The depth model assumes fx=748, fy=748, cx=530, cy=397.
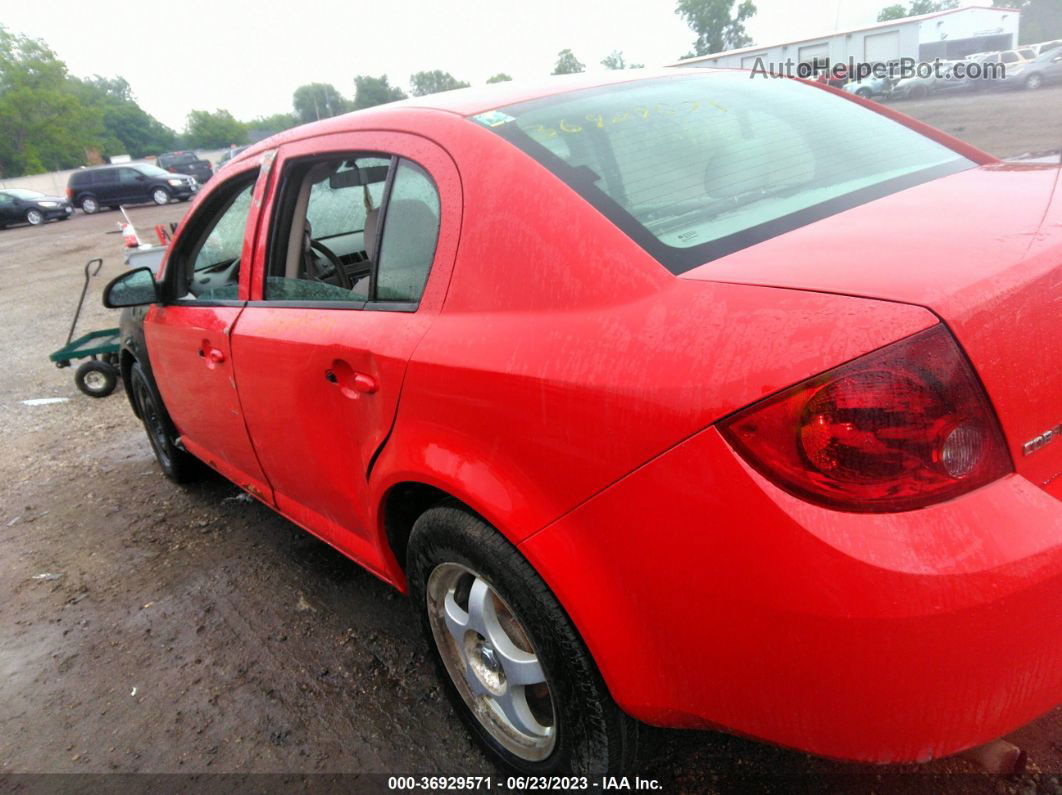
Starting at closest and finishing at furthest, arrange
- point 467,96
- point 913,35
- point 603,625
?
1. point 603,625
2. point 467,96
3. point 913,35

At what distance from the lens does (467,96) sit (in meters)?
2.17

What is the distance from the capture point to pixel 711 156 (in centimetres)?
192

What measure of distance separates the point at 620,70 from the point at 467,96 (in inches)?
25.3

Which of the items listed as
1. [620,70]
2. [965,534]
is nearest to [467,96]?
[620,70]

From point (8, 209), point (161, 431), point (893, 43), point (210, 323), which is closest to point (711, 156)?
point (210, 323)

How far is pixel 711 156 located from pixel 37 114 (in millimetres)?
72370

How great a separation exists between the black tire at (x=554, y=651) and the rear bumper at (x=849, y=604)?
268 mm

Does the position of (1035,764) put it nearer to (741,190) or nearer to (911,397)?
(911,397)

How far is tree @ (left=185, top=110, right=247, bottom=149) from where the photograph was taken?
89.1 meters

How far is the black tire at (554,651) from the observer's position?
154 cm

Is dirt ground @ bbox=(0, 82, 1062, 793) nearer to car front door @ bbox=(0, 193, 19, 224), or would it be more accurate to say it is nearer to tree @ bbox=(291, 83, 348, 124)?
car front door @ bbox=(0, 193, 19, 224)

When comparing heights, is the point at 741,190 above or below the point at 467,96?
below

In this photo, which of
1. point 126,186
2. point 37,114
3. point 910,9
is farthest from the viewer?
point 910,9

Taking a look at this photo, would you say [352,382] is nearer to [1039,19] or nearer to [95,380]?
[95,380]
